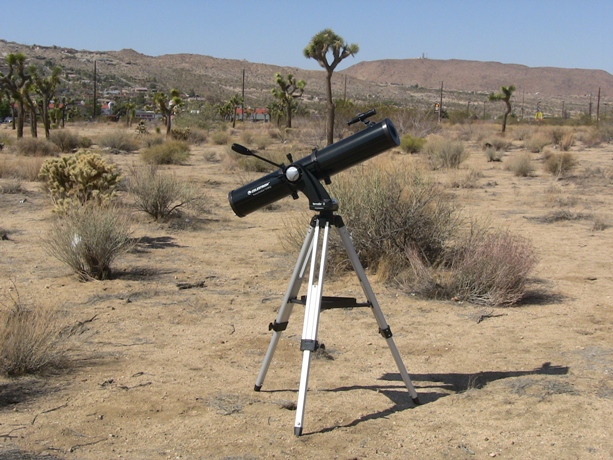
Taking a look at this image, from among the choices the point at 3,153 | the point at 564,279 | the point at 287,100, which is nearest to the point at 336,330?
the point at 564,279

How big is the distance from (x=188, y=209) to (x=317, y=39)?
15.5 metres

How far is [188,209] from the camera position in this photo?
13.0 metres

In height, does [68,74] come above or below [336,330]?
above

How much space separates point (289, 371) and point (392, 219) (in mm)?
3310

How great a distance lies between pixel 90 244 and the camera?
8094 millimetres

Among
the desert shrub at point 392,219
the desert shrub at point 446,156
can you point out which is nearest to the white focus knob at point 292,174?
the desert shrub at point 392,219

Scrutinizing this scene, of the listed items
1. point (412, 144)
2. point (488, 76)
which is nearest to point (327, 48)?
point (412, 144)

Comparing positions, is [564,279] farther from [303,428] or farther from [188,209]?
[188,209]

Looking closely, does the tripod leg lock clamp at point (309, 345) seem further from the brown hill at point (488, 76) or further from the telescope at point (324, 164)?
the brown hill at point (488, 76)

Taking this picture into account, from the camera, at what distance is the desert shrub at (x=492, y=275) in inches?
287

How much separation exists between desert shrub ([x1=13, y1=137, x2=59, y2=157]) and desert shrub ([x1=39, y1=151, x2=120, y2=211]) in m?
12.8

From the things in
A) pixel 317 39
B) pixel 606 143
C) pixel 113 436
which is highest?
pixel 317 39

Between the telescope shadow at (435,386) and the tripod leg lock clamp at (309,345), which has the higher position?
the tripod leg lock clamp at (309,345)

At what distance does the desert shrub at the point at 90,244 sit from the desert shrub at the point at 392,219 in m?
2.58
